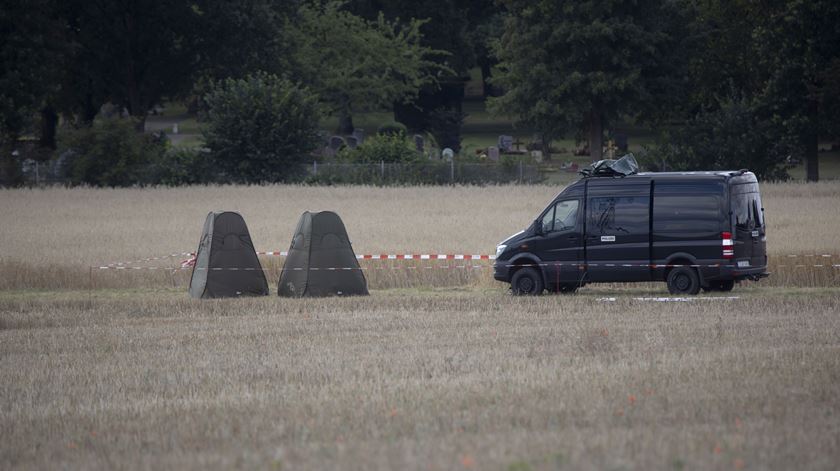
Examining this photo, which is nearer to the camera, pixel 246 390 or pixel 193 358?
pixel 246 390

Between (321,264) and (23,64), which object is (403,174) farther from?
(321,264)

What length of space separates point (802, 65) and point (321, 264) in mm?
37304

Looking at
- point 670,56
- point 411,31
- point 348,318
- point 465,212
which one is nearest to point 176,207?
point 465,212

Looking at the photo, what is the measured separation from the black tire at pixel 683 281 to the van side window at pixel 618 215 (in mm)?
870

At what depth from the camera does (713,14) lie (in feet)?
205

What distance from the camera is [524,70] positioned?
6209cm

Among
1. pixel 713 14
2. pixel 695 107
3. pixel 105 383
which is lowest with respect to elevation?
pixel 105 383

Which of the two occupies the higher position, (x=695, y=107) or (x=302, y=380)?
(x=695, y=107)

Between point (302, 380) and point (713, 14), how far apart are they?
5334cm

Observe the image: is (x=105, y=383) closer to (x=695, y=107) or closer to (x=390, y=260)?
(x=390, y=260)

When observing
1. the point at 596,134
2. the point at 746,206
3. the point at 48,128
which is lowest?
the point at 746,206

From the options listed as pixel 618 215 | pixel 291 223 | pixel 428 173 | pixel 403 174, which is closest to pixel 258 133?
pixel 403 174

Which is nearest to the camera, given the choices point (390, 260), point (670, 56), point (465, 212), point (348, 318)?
point (348, 318)

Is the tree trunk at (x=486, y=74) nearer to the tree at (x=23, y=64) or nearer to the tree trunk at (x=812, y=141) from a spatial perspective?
the tree trunk at (x=812, y=141)
